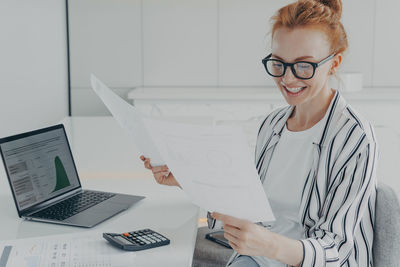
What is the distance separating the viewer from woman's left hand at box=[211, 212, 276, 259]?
1.12 meters

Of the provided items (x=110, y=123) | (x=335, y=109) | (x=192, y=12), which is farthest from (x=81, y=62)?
(x=335, y=109)

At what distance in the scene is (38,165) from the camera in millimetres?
1496

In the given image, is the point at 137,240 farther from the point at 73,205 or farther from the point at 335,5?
the point at 335,5

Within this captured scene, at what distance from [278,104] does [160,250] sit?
249 centimetres

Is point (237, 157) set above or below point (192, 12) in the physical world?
below

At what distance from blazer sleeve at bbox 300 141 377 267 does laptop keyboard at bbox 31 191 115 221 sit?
0.63 meters

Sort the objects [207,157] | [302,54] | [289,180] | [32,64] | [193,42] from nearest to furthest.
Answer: [207,157], [302,54], [289,180], [32,64], [193,42]

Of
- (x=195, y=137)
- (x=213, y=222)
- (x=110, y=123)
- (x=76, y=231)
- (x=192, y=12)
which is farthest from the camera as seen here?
(x=192, y=12)

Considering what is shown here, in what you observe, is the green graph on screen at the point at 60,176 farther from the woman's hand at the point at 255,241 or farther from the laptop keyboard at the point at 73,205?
the woman's hand at the point at 255,241

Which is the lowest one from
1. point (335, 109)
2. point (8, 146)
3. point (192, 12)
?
point (8, 146)

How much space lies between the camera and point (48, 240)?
1254mm

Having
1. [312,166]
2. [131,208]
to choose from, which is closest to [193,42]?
[131,208]

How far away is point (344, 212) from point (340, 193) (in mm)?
47

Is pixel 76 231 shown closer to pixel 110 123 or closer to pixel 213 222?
pixel 213 222
